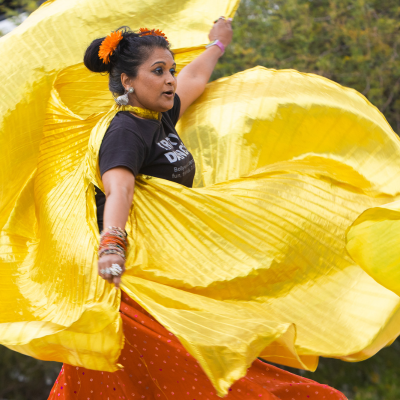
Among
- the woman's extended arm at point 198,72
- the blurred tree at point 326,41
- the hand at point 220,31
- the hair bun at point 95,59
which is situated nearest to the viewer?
the hair bun at point 95,59

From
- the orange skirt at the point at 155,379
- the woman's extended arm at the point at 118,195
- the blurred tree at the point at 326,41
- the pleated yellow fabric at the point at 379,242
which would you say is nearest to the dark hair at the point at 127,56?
the woman's extended arm at the point at 118,195

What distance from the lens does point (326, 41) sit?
507 centimetres

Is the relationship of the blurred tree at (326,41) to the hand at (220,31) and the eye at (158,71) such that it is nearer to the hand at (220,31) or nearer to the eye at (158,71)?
the hand at (220,31)

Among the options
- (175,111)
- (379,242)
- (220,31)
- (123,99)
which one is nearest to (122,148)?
(123,99)

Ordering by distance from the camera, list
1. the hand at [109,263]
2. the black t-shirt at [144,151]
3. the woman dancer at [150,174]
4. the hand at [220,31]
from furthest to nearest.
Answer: the hand at [220,31] < the woman dancer at [150,174] < the black t-shirt at [144,151] < the hand at [109,263]

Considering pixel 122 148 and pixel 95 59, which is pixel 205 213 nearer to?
pixel 122 148

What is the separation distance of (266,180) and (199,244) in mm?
327

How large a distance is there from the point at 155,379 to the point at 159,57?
3.12 feet

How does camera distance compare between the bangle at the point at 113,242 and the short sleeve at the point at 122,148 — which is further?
the short sleeve at the point at 122,148

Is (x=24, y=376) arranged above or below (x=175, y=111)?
below

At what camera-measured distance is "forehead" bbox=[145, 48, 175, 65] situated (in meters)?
1.68

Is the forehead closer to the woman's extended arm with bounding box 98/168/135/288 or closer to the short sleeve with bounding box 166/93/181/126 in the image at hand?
the short sleeve with bounding box 166/93/181/126

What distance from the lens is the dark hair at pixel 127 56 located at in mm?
1684

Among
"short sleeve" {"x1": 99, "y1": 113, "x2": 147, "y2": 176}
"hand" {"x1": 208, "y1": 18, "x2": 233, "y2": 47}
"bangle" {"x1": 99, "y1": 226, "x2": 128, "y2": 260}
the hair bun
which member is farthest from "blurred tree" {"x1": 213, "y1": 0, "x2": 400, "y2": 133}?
"bangle" {"x1": 99, "y1": 226, "x2": 128, "y2": 260}
